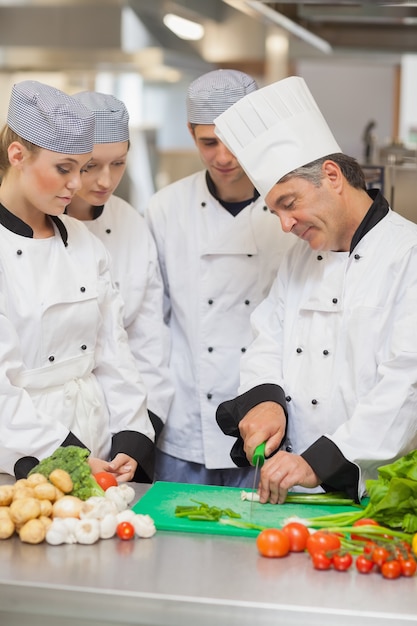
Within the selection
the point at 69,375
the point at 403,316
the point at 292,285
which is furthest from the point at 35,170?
the point at 403,316

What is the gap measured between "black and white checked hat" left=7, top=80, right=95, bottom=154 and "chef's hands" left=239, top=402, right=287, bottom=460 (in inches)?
27.9

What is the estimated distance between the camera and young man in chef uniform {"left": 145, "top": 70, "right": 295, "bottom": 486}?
270 centimetres

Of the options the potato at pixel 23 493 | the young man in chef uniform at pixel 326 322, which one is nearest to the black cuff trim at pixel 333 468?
the young man in chef uniform at pixel 326 322

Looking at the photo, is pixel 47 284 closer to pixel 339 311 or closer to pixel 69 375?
pixel 69 375

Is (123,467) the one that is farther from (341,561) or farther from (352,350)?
(341,561)

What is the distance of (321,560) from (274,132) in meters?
1.05

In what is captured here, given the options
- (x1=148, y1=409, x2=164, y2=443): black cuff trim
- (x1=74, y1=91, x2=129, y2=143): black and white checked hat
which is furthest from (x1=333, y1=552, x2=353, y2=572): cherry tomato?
(x1=74, y1=91, x2=129, y2=143): black and white checked hat

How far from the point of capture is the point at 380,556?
1.63 meters

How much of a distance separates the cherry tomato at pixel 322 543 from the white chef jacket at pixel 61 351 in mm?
621

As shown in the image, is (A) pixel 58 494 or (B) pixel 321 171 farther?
(B) pixel 321 171

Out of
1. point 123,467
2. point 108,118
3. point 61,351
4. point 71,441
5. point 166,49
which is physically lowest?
point 123,467

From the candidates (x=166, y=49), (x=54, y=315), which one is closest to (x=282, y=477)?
(x=54, y=315)

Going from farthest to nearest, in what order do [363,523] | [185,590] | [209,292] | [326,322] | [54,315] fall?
[209,292] → [326,322] → [54,315] → [363,523] → [185,590]

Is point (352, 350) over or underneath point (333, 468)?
over
